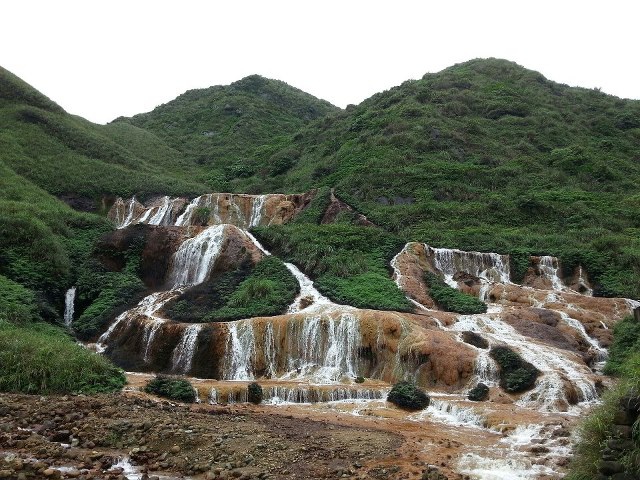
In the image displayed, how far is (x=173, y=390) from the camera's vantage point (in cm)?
1623

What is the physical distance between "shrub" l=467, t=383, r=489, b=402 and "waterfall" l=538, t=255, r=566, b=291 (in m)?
14.4

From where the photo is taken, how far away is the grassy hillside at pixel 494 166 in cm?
3394

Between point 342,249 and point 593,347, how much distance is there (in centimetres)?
1456

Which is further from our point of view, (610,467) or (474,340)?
(474,340)

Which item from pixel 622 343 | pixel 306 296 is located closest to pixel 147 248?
pixel 306 296

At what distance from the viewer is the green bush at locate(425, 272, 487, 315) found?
24969 mm

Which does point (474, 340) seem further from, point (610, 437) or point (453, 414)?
point (610, 437)

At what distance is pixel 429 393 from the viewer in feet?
59.9

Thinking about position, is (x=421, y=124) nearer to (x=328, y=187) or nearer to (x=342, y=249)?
(x=328, y=187)

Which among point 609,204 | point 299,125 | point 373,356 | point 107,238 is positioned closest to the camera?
point 373,356

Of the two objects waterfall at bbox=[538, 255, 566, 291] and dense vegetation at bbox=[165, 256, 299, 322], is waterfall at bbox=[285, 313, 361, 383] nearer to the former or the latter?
dense vegetation at bbox=[165, 256, 299, 322]

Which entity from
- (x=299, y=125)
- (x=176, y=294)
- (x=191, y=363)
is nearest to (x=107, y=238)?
(x=176, y=294)

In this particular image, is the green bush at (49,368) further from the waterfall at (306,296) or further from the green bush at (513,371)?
the green bush at (513,371)

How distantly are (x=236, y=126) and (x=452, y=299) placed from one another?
60965mm
